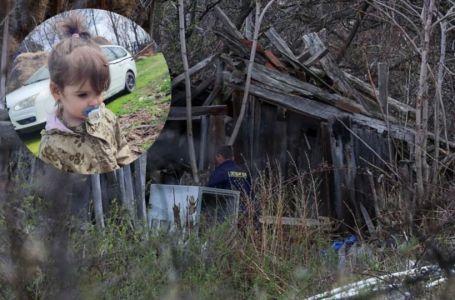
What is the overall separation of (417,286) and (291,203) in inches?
246

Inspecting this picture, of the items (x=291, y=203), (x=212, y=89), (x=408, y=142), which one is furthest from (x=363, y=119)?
(x=212, y=89)

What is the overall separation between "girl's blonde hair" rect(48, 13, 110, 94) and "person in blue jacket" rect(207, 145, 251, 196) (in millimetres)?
3287

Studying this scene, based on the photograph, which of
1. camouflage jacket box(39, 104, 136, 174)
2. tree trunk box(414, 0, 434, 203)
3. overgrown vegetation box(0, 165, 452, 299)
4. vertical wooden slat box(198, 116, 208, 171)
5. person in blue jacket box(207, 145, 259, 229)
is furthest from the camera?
vertical wooden slat box(198, 116, 208, 171)

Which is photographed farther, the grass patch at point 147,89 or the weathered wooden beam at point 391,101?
the weathered wooden beam at point 391,101

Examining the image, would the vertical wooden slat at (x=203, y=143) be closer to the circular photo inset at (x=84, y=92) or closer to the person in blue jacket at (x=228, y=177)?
the person in blue jacket at (x=228, y=177)

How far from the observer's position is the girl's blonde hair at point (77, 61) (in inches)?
192

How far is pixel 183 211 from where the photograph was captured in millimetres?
7863

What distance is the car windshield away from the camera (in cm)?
514

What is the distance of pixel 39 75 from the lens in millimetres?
5195

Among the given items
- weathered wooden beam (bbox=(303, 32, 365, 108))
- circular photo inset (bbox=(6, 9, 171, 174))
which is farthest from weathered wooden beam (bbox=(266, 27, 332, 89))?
circular photo inset (bbox=(6, 9, 171, 174))

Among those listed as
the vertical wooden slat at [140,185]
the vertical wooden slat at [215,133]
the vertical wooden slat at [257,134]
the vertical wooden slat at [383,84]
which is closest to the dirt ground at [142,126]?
the vertical wooden slat at [140,185]

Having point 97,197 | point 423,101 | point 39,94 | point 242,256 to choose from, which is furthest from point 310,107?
point 39,94

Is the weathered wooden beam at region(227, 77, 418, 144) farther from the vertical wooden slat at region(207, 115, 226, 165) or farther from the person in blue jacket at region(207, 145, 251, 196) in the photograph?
the person in blue jacket at region(207, 145, 251, 196)

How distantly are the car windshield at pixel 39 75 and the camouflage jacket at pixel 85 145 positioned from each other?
0.24 m
